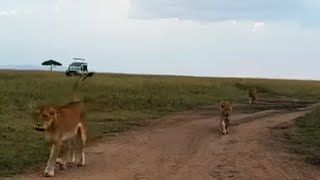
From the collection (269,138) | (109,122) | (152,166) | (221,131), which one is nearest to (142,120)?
(109,122)

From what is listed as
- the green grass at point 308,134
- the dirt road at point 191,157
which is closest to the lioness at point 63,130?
the dirt road at point 191,157

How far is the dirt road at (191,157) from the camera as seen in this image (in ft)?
37.7

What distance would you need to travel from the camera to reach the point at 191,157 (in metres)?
13.7

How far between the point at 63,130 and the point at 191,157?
3.56 m

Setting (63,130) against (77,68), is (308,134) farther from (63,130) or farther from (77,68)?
(77,68)

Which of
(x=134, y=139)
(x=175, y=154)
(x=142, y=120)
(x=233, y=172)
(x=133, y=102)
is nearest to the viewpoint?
(x=233, y=172)

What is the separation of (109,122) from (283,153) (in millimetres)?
7779

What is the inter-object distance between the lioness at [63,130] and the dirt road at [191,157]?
11.7 inches

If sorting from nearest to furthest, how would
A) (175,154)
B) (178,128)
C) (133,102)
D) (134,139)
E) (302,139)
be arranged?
1. (175,154)
2. (134,139)
3. (302,139)
4. (178,128)
5. (133,102)

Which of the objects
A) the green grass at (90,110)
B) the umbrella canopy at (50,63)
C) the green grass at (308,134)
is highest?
the umbrella canopy at (50,63)

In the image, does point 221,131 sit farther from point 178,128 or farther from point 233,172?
point 233,172

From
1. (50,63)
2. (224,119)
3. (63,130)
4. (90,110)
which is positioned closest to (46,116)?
(63,130)

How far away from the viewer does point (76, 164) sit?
482 inches

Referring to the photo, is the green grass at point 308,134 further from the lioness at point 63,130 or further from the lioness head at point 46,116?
the lioness head at point 46,116
